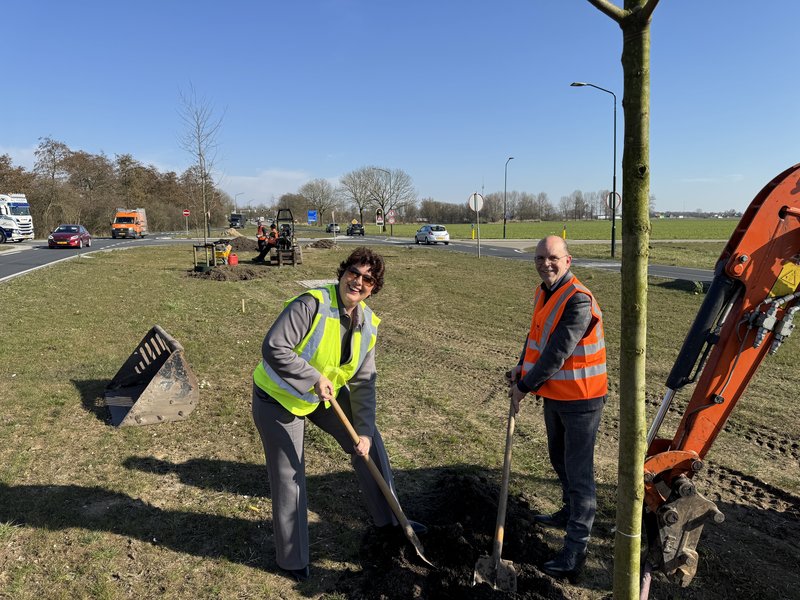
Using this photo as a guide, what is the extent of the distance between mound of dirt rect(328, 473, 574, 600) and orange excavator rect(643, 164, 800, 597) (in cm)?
68

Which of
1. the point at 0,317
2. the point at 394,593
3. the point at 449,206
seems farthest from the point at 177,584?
the point at 449,206

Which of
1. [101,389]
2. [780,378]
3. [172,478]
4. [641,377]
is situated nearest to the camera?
[641,377]

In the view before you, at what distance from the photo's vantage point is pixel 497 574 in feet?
9.86

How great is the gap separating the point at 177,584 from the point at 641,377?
9.34 feet

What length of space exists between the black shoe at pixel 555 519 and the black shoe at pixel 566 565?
53cm

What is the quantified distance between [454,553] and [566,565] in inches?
26.1

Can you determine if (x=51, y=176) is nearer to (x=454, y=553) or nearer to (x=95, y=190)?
(x=95, y=190)

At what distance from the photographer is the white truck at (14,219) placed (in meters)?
32.4

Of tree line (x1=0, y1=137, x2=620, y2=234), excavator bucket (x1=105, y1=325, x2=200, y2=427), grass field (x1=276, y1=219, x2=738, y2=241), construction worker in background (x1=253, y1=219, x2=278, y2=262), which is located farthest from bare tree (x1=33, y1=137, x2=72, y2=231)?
excavator bucket (x1=105, y1=325, x2=200, y2=427)

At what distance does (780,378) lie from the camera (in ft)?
23.9

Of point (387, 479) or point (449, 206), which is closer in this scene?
point (387, 479)

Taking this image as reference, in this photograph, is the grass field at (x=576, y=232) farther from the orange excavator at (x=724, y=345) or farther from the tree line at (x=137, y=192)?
the orange excavator at (x=724, y=345)

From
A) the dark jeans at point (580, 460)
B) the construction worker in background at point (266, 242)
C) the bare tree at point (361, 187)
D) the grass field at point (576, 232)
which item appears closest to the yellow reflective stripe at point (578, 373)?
the dark jeans at point (580, 460)

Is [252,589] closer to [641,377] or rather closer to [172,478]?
[172,478]
